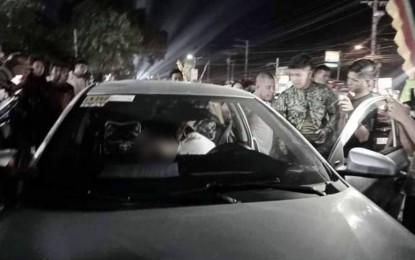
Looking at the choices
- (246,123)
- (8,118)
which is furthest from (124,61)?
(246,123)

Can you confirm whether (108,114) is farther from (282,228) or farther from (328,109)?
(328,109)

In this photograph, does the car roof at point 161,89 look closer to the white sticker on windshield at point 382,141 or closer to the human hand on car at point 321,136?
the human hand on car at point 321,136

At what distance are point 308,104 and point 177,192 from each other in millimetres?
3102

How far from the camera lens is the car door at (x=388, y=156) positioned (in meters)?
3.88

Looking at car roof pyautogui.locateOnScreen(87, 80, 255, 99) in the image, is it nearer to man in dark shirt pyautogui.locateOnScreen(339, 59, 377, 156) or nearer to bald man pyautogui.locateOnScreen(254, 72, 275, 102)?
man in dark shirt pyautogui.locateOnScreen(339, 59, 377, 156)

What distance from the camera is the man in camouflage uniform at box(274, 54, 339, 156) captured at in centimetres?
506

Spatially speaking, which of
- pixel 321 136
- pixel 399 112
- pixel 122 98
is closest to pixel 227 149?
pixel 122 98

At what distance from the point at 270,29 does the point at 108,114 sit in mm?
32557

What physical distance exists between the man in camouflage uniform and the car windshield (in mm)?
1727

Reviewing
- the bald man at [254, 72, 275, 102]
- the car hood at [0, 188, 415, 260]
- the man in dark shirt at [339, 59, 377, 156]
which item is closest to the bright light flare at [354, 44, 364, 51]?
the bald man at [254, 72, 275, 102]

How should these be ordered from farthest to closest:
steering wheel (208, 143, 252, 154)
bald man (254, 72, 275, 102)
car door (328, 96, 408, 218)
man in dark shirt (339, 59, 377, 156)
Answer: bald man (254, 72, 275, 102), man in dark shirt (339, 59, 377, 156), car door (328, 96, 408, 218), steering wheel (208, 143, 252, 154)

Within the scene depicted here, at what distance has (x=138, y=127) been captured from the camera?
9.98ft

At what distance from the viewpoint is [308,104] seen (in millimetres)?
5160

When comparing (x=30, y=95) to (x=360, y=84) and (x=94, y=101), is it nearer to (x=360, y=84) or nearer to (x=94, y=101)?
(x=94, y=101)
